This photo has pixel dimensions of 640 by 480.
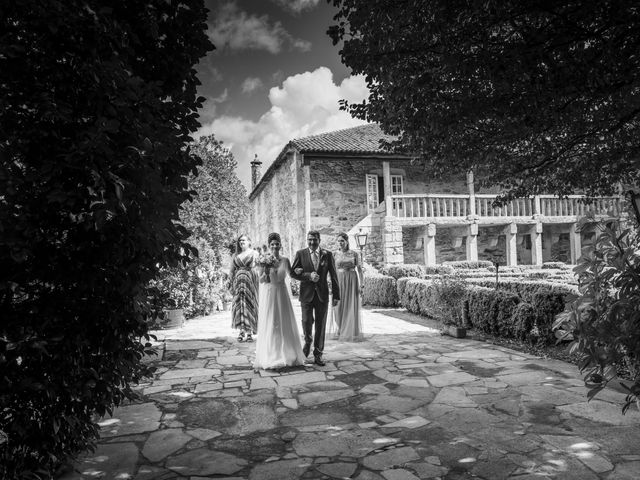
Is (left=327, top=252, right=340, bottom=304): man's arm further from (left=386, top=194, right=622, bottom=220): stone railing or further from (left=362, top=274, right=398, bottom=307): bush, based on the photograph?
(left=386, top=194, right=622, bottom=220): stone railing

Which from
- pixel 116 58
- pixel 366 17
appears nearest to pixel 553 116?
pixel 366 17

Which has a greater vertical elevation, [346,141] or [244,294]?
[346,141]

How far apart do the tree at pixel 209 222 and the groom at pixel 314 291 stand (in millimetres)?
4952

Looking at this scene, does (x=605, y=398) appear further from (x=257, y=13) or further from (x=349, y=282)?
(x=257, y=13)

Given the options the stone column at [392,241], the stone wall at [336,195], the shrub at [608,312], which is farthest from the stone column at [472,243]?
the shrub at [608,312]

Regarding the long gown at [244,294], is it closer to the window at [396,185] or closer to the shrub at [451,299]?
the shrub at [451,299]

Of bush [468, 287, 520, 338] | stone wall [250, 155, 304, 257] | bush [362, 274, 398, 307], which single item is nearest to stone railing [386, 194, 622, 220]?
bush [362, 274, 398, 307]

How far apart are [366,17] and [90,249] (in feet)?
11.1

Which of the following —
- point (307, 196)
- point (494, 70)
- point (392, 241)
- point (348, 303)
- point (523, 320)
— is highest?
point (307, 196)

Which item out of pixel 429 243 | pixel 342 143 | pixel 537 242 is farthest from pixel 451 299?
pixel 537 242

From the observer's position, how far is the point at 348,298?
783cm

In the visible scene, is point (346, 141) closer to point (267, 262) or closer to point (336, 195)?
point (336, 195)

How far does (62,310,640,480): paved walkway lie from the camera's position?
9.09 feet

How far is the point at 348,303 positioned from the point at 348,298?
0.10 meters
